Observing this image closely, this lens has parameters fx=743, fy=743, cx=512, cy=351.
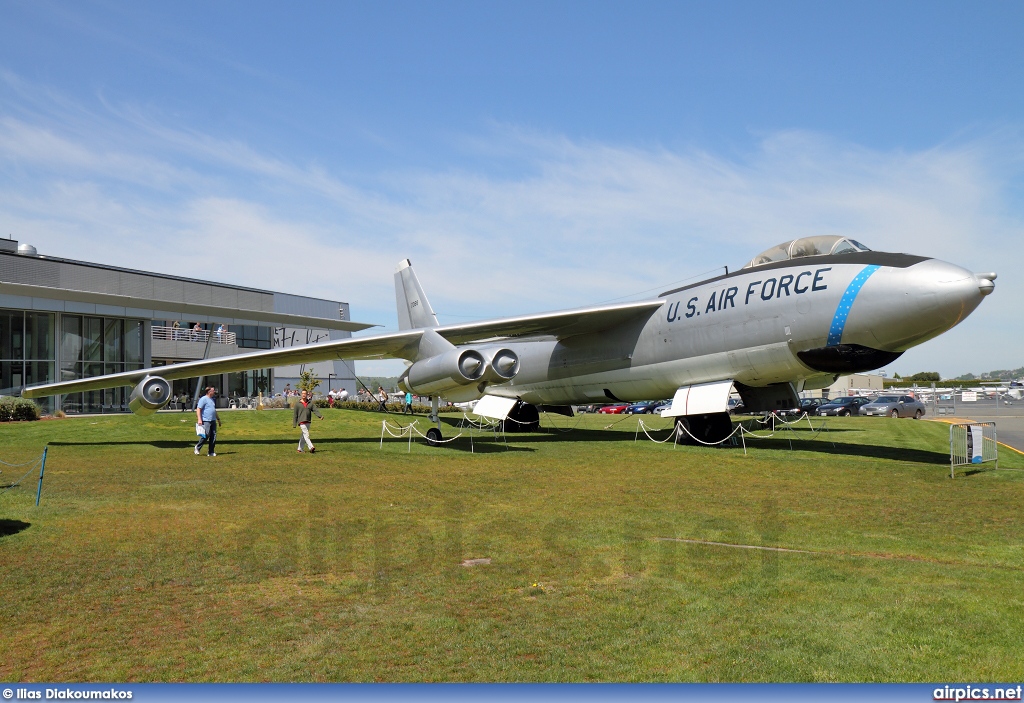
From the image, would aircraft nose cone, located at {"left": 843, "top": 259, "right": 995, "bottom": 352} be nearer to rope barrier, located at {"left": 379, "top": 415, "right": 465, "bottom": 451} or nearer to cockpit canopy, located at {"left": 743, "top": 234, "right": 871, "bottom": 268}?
cockpit canopy, located at {"left": 743, "top": 234, "right": 871, "bottom": 268}

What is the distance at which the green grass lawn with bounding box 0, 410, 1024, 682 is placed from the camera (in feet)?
14.3

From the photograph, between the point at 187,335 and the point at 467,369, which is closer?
the point at 467,369

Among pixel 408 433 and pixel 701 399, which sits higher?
pixel 701 399

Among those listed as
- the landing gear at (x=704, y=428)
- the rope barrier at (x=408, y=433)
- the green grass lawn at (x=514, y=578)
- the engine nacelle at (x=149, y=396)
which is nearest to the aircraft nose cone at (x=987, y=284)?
the green grass lawn at (x=514, y=578)

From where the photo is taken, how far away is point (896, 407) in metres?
40.9

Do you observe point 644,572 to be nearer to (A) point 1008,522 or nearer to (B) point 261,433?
(A) point 1008,522

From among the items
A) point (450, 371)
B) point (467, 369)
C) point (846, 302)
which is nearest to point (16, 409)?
point (450, 371)

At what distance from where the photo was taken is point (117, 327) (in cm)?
3975

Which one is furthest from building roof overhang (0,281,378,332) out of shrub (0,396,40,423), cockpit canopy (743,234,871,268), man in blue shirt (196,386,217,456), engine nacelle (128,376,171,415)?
cockpit canopy (743,234,871,268)

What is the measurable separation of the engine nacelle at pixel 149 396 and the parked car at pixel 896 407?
3636cm

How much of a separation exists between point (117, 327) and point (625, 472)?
34.9 m

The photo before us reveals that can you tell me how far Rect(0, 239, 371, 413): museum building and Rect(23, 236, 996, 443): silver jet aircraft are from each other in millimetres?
17596

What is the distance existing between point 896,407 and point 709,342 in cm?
2854

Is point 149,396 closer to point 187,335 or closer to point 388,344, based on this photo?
point 388,344
